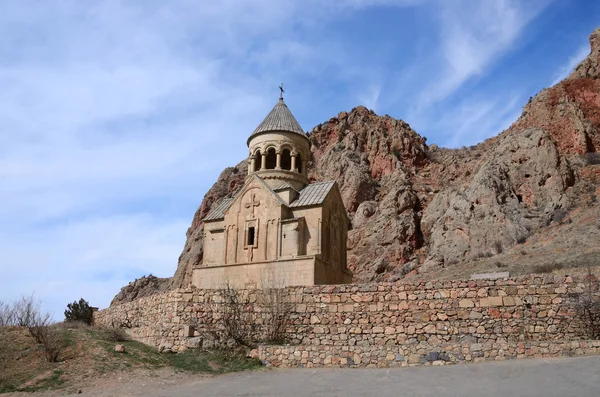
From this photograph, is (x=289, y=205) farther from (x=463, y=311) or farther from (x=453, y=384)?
(x=453, y=384)

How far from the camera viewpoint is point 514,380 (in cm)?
872

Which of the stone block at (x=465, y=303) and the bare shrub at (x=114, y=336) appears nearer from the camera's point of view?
the stone block at (x=465, y=303)

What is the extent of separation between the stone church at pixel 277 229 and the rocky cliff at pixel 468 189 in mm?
8565

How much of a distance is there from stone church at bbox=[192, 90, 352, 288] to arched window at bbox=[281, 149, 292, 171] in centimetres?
A: 5

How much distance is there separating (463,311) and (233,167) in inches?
1695

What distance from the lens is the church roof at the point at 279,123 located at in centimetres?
2066

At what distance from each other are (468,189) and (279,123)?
1732 cm

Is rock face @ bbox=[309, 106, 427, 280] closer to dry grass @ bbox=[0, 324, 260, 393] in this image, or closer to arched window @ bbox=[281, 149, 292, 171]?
arched window @ bbox=[281, 149, 292, 171]

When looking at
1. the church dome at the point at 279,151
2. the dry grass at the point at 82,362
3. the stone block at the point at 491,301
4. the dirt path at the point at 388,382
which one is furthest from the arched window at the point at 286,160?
the dirt path at the point at 388,382

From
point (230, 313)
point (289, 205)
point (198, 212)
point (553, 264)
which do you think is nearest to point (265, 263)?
point (289, 205)

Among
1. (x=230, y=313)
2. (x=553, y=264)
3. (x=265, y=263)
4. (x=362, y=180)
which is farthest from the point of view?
(x=362, y=180)

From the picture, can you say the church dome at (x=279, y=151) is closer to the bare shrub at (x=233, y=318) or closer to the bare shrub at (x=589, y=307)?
the bare shrub at (x=233, y=318)

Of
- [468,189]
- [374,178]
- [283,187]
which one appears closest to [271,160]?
[283,187]

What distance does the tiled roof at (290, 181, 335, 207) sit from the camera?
60.2 feet
